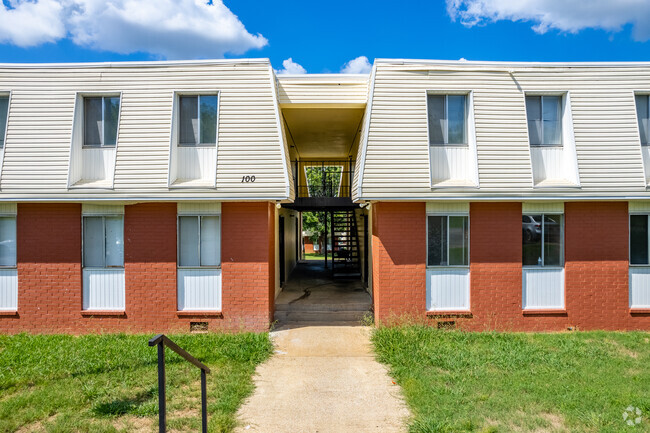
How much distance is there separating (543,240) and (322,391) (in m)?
6.67

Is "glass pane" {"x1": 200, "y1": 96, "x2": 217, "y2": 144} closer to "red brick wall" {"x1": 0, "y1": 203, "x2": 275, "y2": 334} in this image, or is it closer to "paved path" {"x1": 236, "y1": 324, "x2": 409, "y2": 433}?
"red brick wall" {"x1": 0, "y1": 203, "x2": 275, "y2": 334}

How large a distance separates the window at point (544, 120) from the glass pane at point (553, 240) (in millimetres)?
1864

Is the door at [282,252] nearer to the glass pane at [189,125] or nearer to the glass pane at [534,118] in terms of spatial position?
the glass pane at [189,125]

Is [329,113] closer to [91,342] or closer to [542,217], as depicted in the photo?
[542,217]

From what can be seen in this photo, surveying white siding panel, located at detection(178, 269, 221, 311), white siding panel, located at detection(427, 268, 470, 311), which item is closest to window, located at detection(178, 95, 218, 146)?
white siding panel, located at detection(178, 269, 221, 311)

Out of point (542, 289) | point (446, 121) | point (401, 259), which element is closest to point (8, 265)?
point (401, 259)

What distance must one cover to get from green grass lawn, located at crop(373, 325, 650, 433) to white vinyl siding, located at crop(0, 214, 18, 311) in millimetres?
8747

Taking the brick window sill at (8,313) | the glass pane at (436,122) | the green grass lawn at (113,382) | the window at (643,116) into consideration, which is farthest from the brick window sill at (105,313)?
the window at (643,116)

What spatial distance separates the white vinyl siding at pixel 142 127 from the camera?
9156 millimetres

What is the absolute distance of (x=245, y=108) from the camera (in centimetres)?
945

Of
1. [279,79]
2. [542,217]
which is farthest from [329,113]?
[542,217]

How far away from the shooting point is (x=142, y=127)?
934 centimetres

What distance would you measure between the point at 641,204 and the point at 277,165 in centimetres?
898

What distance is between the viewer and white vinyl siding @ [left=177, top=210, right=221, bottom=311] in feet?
31.5
